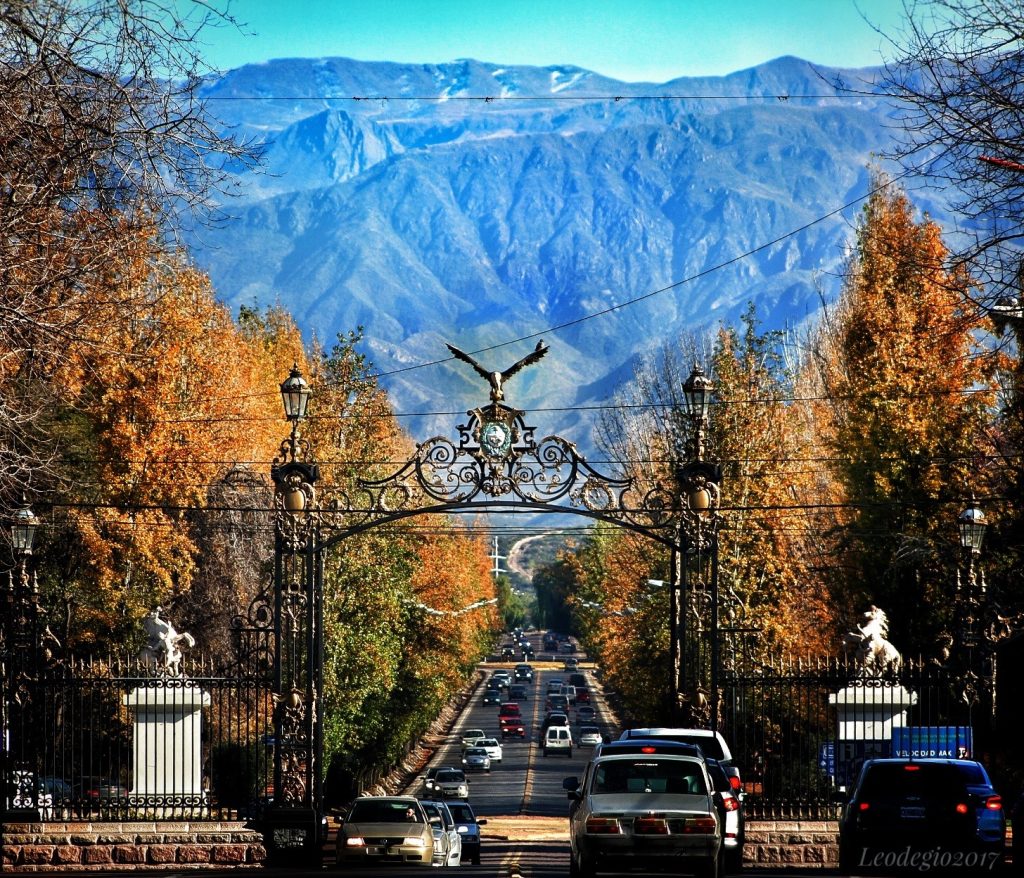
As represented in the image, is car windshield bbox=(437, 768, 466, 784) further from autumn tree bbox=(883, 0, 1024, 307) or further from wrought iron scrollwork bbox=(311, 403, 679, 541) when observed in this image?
autumn tree bbox=(883, 0, 1024, 307)

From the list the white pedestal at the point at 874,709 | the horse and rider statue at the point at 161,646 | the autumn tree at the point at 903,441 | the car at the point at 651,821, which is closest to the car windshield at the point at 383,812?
the horse and rider statue at the point at 161,646

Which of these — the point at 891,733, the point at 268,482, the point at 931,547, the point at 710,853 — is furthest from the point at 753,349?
the point at 710,853

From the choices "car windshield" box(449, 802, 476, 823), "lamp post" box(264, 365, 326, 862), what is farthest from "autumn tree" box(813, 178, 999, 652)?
"lamp post" box(264, 365, 326, 862)

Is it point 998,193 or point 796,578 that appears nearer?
point 998,193

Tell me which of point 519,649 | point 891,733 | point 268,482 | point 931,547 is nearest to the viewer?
point 891,733

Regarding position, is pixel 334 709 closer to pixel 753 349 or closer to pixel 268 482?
pixel 268 482

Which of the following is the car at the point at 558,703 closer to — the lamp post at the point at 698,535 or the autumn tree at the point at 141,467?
the autumn tree at the point at 141,467

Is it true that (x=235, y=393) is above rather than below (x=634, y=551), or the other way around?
above
